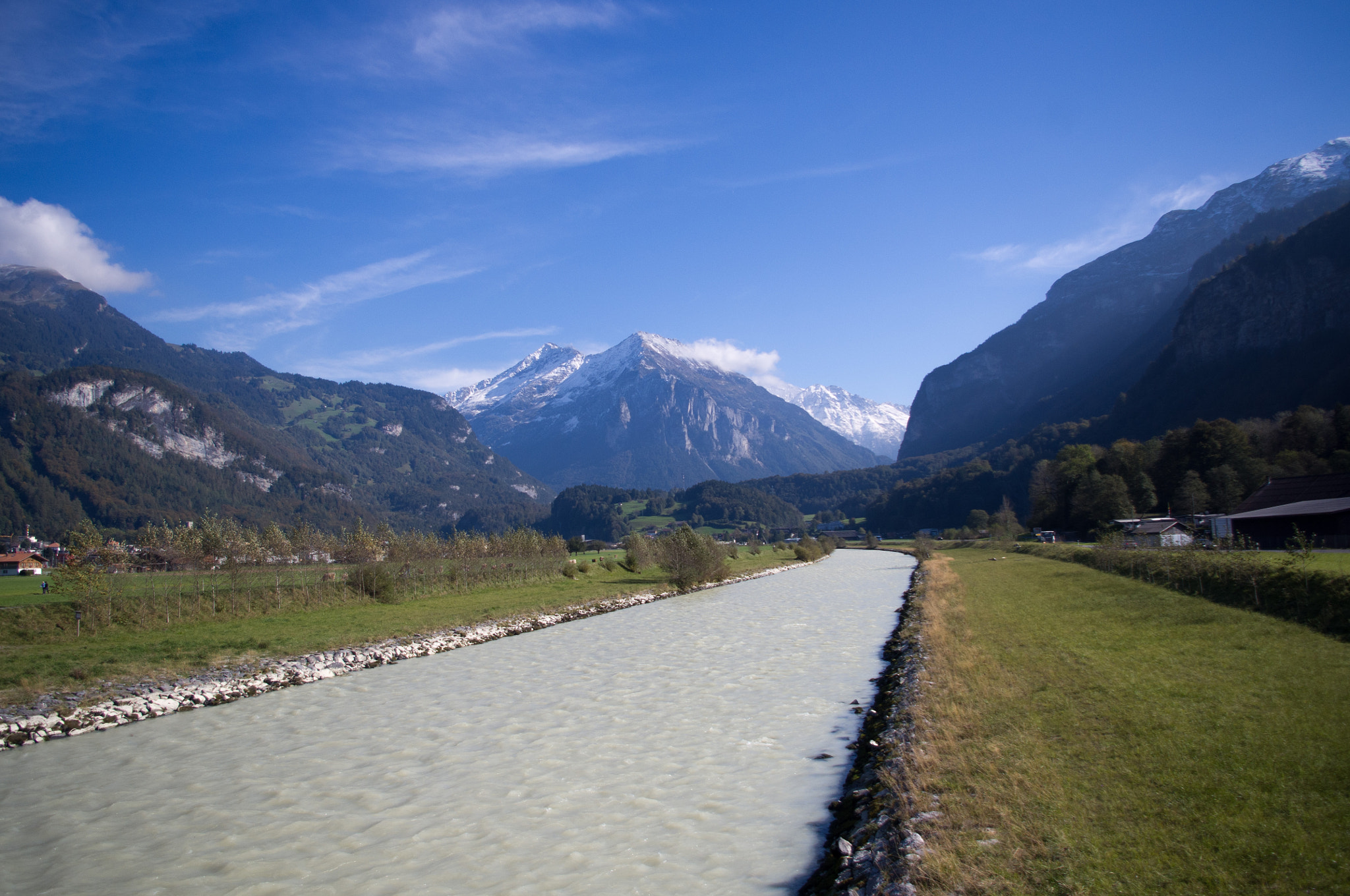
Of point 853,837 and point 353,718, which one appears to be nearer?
point 853,837

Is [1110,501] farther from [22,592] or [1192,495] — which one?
[22,592]

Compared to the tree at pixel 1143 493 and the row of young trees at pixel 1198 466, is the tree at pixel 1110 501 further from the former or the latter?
the tree at pixel 1143 493

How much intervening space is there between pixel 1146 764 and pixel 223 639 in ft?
113

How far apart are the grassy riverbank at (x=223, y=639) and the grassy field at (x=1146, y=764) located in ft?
86.0

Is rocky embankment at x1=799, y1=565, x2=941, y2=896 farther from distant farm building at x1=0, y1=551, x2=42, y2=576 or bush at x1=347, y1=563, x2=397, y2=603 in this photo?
distant farm building at x1=0, y1=551, x2=42, y2=576

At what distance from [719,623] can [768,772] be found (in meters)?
24.7

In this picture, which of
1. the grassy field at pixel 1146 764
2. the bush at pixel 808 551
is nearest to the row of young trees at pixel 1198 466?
the bush at pixel 808 551

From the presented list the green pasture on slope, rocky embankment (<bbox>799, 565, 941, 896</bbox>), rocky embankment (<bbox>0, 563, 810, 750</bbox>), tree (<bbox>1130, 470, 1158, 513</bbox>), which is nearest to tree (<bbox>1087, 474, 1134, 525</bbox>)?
tree (<bbox>1130, 470, 1158, 513</bbox>)

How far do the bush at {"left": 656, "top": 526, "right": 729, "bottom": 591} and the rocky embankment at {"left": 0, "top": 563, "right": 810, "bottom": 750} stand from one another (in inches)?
1104

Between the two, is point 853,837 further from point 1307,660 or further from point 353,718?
point 353,718

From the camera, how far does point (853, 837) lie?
9805 millimetres

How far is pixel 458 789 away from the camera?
1300 cm

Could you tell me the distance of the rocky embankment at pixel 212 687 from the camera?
719 inches

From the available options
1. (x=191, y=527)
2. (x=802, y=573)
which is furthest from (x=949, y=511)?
(x=191, y=527)
